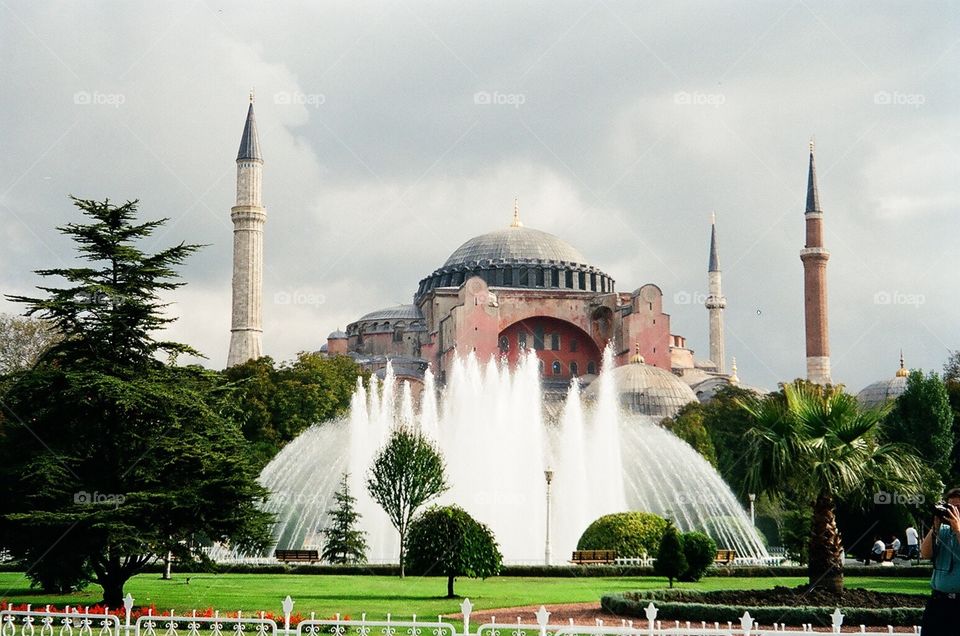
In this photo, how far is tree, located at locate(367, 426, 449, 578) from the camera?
23172 mm

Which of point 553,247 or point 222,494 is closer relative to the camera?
point 222,494

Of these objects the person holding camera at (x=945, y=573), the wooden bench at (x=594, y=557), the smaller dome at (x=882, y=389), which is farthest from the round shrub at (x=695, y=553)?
the smaller dome at (x=882, y=389)

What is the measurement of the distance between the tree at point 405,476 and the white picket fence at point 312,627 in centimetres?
1012

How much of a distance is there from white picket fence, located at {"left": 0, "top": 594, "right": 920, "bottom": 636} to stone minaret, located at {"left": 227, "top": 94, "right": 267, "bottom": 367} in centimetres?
4173

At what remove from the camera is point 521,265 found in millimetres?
68125

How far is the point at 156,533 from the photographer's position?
48.4 feet

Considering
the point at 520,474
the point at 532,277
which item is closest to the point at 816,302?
the point at 532,277

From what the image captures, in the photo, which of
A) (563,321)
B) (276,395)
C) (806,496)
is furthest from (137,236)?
(563,321)

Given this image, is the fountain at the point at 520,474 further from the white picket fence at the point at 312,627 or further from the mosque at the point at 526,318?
the mosque at the point at 526,318

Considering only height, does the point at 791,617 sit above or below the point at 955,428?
below

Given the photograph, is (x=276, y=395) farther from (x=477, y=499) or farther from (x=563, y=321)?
(x=563, y=321)

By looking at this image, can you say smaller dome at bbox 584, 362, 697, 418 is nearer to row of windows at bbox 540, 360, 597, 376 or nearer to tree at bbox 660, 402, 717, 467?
tree at bbox 660, 402, 717, 467

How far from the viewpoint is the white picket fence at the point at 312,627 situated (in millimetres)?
8695

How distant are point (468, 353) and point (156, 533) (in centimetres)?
4497
